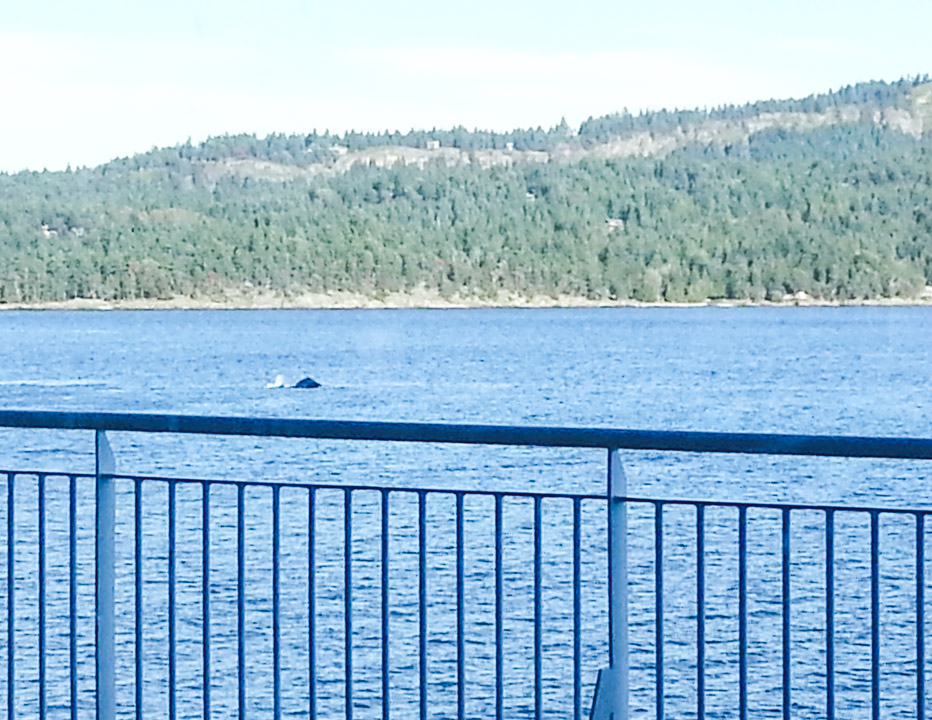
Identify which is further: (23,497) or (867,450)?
(23,497)

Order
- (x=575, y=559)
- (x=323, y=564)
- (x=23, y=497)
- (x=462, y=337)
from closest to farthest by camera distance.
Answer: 1. (x=575, y=559)
2. (x=323, y=564)
3. (x=23, y=497)
4. (x=462, y=337)

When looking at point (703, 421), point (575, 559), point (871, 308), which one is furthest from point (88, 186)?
point (575, 559)

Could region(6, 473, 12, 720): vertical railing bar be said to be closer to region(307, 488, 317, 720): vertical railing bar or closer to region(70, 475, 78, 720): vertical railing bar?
region(70, 475, 78, 720): vertical railing bar

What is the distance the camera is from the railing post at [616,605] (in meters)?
3.59

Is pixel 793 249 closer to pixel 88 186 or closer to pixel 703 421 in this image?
pixel 88 186

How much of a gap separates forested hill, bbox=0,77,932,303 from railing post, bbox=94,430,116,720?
138 meters

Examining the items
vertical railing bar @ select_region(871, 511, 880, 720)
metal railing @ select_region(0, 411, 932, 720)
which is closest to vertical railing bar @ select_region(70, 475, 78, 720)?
metal railing @ select_region(0, 411, 932, 720)

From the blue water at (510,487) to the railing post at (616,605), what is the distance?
23.8ft

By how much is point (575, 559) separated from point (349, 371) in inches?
2932

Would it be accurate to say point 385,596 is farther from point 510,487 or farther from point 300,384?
point 300,384

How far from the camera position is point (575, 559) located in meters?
3.74

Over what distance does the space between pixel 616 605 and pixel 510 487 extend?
23854 millimetres

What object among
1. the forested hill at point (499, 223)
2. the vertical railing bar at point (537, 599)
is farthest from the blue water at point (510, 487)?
the forested hill at point (499, 223)

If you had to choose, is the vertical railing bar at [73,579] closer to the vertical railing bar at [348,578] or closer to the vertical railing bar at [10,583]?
the vertical railing bar at [10,583]
